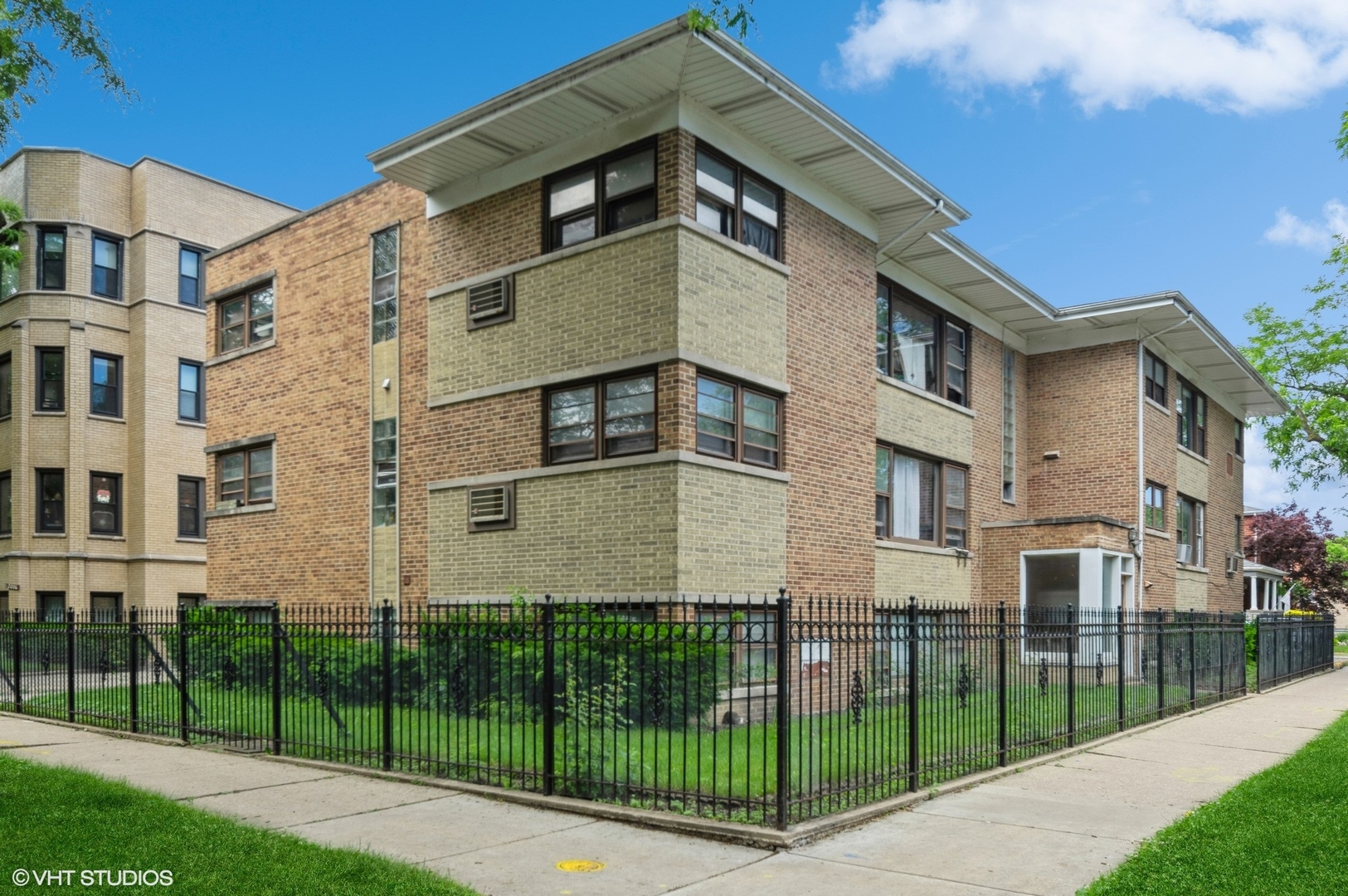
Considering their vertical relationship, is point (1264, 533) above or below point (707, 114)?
below

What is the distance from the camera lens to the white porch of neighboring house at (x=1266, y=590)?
49344 millimetres

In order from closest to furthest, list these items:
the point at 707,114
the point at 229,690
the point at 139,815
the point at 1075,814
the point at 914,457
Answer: the point at 139,815, the point at 1075,814, the point at 229,690, the point at 707,114, the point at 914,457

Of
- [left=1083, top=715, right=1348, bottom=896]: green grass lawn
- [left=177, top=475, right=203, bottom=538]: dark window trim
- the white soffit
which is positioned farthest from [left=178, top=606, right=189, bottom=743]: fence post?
[left=177, top=475, right=203, bottom=538]: dark window trim

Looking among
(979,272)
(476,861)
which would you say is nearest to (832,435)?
(979,272)

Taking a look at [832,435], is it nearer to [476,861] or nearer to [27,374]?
[476,861]

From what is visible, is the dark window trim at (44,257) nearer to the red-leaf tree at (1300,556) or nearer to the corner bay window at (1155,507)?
the corner bay window at (1155,507)

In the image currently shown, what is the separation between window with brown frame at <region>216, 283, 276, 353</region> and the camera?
2164 centimetres

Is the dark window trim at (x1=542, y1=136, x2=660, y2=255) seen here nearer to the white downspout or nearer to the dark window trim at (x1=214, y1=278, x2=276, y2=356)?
the dark window trim at (x1=214, y1=278, x2=276, y2=356)

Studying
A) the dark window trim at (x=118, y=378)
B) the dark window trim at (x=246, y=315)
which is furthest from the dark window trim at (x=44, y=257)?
the dark window trim at (x=246, y=315)

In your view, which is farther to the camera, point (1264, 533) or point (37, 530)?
point (1264, 533)

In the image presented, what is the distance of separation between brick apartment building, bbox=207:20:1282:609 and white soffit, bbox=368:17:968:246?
50 millimetres

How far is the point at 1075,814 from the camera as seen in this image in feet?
29.9

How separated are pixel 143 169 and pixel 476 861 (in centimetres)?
2899

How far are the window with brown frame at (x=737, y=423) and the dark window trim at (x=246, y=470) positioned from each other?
9.93m
